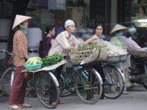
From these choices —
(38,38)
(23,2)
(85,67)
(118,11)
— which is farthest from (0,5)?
(85,67)

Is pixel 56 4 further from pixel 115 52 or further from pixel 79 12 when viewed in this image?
pixel 115 52

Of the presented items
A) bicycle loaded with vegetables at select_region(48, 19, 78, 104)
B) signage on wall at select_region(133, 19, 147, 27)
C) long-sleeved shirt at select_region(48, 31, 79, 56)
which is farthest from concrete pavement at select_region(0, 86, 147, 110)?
signage on wall at select_region(133, 19, 147, 27)

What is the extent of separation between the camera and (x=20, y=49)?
8.32 meters

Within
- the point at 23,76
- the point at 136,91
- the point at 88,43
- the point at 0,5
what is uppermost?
the point at 0,5

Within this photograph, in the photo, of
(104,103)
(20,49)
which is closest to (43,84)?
(20,49)

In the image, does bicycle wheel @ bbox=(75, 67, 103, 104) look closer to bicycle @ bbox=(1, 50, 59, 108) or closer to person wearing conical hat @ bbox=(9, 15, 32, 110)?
bicycle @ bbox=(1, 50, 59, 108)

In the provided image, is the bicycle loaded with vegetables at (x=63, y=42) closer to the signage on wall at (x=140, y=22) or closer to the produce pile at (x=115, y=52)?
the produce pile at (x=115, y=52)

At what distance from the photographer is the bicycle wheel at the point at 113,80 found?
9352mm

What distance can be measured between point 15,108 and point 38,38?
12.6ft

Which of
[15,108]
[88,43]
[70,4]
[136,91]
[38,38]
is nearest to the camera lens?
[15,108]

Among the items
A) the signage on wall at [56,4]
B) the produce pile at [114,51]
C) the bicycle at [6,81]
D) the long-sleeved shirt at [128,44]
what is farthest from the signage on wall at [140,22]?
the bicycle at [6,81]

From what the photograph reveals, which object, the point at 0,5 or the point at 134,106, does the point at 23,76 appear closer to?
the point at 134,106

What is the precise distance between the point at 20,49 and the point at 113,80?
2.34m

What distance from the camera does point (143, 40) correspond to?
1252cm
